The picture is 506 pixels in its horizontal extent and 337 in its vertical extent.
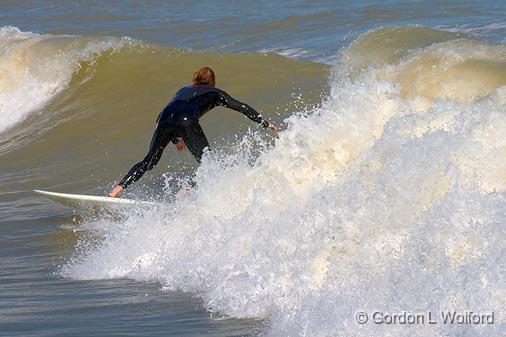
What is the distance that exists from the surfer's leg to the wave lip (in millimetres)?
7160

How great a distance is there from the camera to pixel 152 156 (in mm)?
10172

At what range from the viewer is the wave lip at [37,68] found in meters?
17.5

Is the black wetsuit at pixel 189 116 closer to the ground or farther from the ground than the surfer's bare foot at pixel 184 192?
farther from the ground

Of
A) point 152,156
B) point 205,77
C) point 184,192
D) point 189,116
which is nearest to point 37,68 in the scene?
point 152,156

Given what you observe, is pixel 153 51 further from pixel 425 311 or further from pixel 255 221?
pixel 425 311

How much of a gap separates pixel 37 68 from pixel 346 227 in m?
12.8

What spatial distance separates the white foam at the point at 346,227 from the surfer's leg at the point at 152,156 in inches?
43.9

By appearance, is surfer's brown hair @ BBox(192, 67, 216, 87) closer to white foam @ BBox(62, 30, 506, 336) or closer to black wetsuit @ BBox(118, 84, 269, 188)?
black wetsuit @ BBox(118, 84, 269, 188)

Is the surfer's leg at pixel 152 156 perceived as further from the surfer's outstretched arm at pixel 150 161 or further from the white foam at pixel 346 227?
the white foam at pixel 346 227

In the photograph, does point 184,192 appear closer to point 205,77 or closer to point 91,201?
point 91,201

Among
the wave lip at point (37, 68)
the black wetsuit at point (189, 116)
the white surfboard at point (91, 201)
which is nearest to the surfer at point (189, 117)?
the black wetsuit at point (189, 116)

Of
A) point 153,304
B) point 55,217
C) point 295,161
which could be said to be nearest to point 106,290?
point 153,304

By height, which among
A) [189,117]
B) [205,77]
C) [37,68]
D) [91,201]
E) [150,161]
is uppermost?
[205,77]

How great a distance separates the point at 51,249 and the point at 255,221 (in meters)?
2.43
